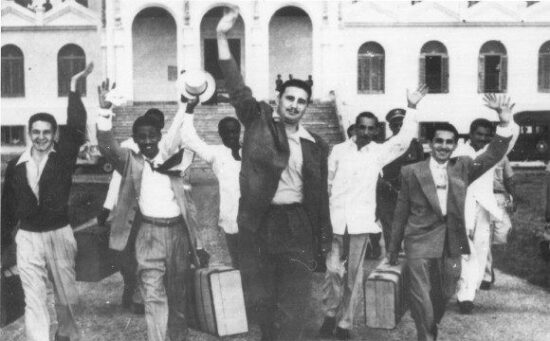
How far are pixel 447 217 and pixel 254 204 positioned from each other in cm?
147

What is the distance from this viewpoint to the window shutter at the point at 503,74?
2419 cm

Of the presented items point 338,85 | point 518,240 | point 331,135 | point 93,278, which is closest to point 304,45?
point 338,85

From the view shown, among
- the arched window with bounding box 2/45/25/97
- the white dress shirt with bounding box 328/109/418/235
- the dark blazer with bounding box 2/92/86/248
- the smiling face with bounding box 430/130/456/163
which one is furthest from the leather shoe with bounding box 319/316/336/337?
the arched window with bounding box 2/45/25/97

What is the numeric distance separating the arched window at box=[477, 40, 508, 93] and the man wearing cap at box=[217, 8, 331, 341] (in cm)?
2105

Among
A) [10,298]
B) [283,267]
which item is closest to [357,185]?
[283,267]

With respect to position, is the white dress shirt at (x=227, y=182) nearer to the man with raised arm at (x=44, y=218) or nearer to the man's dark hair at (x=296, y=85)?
the man with raised arm at (x=44, y=218)

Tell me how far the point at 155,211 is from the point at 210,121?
48.4 ft

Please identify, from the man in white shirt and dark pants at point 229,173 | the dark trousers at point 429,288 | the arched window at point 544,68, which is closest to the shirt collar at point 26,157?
the man in white shirt and dark pants at point 229,173

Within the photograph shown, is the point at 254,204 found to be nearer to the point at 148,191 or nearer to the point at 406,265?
the point at 148,191

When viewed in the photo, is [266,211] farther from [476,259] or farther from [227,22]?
[476,259]

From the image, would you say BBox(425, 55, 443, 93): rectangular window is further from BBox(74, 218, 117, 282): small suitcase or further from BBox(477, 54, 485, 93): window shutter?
BBox(74, 218, 117, 282): small suitcase

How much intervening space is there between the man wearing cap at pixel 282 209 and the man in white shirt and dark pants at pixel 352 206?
957 mm

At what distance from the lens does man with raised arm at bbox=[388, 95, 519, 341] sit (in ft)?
15.8

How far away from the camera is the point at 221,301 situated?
14.9ft
